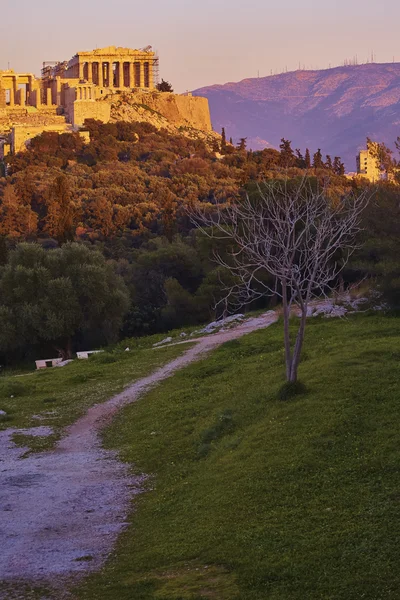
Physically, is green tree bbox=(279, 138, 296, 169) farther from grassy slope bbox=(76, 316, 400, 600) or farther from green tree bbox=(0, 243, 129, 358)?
grassy slope bbox=(76, 316, 400, 600)

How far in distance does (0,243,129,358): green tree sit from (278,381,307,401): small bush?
19416 millimetres

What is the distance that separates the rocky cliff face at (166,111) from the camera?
106000 mm

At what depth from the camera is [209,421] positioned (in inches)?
612

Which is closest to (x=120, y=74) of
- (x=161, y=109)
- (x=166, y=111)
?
(x=161, y=109)

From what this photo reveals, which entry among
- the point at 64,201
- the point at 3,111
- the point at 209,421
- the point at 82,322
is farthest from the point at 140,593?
the point at 3,111

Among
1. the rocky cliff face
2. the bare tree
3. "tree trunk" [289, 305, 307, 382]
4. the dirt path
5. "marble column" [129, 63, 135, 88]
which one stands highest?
"marble column" [129, 63, 135, 88]

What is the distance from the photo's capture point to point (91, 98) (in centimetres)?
10538

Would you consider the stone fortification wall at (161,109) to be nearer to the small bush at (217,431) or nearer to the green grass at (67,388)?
the green grass at (67,388)

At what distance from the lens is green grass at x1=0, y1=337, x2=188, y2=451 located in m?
18.2

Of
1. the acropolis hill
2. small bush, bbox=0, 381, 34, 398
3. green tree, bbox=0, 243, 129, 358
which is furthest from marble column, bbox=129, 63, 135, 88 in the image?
small bush, bbox=0, 381, 34, 398

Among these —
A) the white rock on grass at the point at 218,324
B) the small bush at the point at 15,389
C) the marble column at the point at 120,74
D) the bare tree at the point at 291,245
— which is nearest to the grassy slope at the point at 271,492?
the bare tree at the point at 291,245

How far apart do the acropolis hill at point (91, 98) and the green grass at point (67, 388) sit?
73.2m

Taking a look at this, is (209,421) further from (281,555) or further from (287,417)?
(281,555)

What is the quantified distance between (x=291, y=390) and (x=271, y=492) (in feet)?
15.3
